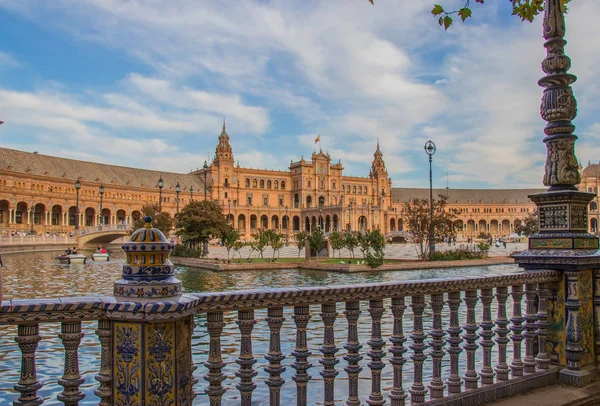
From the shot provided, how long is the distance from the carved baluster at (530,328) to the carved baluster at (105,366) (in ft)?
11.9

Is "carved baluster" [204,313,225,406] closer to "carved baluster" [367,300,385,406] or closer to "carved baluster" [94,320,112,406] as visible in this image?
"carved baluster" [94,320,112,406]

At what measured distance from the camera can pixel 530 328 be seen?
4.67 meters

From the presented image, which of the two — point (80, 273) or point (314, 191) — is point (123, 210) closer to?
point (314, 191)

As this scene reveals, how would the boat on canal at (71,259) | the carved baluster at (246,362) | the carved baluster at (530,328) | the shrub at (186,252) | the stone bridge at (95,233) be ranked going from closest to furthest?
1. the carved baluster at (246,362)
2. the carved baluster at (530,328)
3. the boat on canal at (71,259)
4. the shrub at (186,252)
5. the stone bridge at (95,233)

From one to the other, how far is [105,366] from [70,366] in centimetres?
18

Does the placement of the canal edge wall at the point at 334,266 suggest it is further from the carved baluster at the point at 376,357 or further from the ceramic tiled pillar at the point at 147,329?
the ceramic tiled pillar at the point at 147,329

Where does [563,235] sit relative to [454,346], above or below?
above

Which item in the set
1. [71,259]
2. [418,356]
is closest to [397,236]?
[71,259]

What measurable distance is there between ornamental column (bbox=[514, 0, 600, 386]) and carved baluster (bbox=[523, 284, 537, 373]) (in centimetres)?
10

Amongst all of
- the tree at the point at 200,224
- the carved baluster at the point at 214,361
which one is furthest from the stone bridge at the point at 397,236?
the carved baluster at the point at 214,361

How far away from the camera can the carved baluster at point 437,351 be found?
379cm

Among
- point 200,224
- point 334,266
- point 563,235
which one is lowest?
point 334,266

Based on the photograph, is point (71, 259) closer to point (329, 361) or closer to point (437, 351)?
point (437, 351)

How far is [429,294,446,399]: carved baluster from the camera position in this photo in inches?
149
